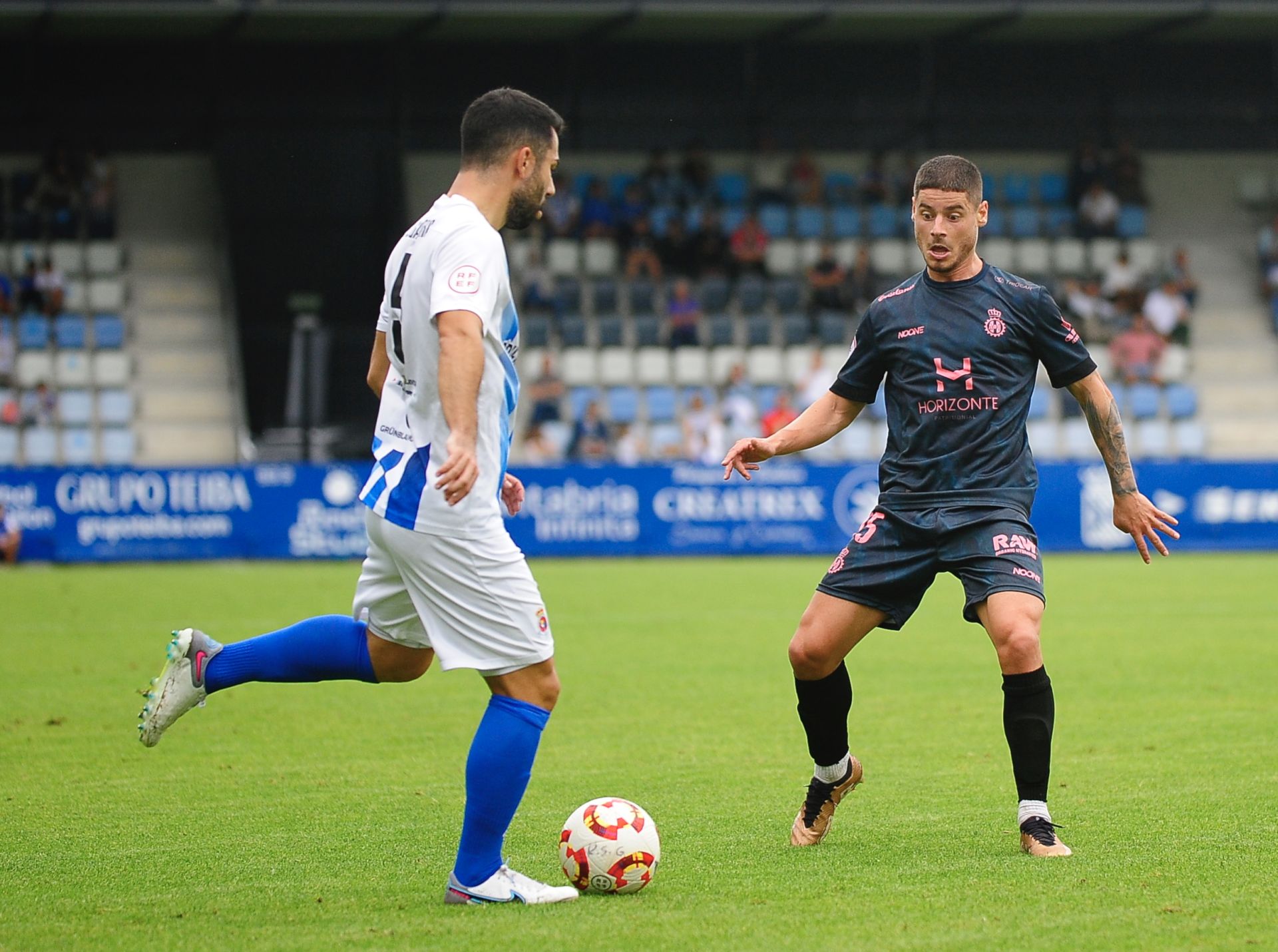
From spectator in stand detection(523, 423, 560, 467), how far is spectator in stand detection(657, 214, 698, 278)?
485 centimetres

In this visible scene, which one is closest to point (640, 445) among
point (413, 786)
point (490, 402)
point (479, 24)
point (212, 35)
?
point (479, 24)

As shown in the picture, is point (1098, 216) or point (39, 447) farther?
point (1098, 216)

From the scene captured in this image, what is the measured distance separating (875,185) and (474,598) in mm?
23892

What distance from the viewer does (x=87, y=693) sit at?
8.96 m

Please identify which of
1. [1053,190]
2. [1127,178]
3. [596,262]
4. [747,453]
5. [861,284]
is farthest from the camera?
[1053,190]

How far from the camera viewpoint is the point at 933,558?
5.18 metres

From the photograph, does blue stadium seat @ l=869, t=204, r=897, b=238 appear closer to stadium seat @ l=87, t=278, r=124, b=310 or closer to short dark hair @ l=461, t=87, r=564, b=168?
stadium seat @ l=87, t=278, r=124, b=310

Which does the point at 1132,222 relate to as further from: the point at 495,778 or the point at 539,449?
the point at 495,778

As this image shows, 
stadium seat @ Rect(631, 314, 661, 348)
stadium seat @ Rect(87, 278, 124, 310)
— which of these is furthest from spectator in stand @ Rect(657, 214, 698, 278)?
stadium seat @ Rect(87, 278, 124, 310)

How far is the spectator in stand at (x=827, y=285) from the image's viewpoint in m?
24.9

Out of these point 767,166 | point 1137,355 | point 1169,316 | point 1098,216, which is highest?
point 767,166

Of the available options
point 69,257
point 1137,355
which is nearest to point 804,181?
point 1137,355

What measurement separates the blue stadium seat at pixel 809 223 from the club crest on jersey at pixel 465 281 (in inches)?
906

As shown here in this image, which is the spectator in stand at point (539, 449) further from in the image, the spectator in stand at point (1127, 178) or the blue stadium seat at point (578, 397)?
the spectator in stand at point (1127, 178)
